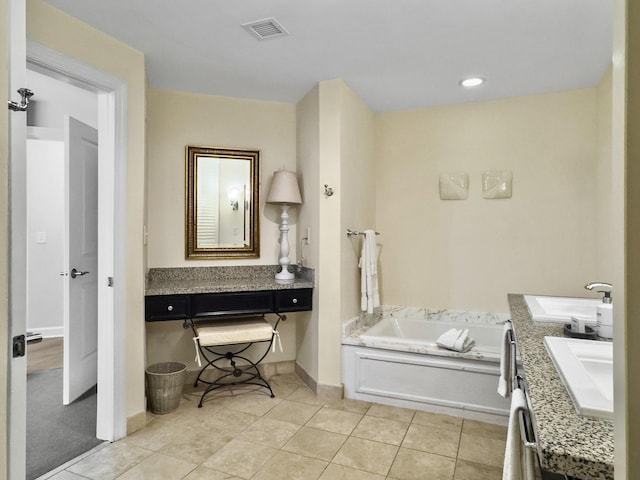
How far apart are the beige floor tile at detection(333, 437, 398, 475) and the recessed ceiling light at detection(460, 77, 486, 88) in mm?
2559

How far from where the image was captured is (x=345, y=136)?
10.1 ft

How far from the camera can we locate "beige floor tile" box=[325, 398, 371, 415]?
9.23 ft

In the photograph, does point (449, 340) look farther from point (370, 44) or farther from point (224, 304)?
point (370, 44)

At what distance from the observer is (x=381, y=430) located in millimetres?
2518

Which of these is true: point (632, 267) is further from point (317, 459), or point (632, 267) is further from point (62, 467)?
point (62, 467)

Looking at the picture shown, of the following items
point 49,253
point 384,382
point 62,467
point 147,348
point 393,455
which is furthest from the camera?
point 49,253

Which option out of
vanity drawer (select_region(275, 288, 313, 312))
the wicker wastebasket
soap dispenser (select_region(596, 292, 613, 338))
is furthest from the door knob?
soap dispenser (select_region(596, 292, 613, 338))

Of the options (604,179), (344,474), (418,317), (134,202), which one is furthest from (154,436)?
(604,179)

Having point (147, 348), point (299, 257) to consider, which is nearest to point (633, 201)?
point (299, 257)

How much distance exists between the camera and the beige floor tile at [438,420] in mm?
2590

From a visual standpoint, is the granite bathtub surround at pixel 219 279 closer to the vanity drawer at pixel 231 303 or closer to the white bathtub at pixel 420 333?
the vanity drawer at pixel 231 303

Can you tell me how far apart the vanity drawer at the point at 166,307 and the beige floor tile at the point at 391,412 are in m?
1.46

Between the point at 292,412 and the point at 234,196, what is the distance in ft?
5.72

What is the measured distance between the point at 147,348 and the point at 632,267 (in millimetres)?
3256
